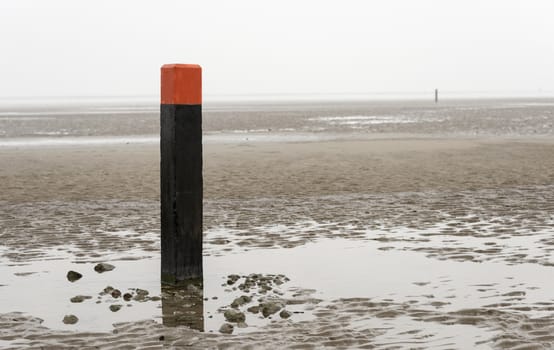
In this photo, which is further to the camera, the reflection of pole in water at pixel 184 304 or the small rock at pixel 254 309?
the small rock at pixel 254 309

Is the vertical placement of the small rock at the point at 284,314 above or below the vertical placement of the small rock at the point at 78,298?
above

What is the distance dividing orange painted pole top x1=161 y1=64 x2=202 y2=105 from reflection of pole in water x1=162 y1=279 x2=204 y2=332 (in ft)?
5.13

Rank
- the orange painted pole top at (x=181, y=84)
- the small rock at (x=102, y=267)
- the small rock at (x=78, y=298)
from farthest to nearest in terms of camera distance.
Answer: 1. the small rock at (x=102, y=267)
2. the orange painted pole top at (x=181, y=84)
3. the small rock at (x=78, y=298)

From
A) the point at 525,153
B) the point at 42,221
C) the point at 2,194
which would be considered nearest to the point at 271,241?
the point at 42,221

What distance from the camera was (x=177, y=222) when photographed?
721 centimetres

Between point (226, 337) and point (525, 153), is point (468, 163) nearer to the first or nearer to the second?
point (525, 153)

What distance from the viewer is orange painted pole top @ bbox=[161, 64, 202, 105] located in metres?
7.12

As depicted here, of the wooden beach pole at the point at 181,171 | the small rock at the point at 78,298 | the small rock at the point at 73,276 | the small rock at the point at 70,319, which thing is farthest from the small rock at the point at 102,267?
the small rock at the point at 70,319

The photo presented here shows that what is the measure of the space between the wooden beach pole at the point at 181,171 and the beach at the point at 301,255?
299 millimetres

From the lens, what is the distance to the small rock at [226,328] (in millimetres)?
5832

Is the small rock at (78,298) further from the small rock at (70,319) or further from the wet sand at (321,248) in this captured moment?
the small rock at (70,319)

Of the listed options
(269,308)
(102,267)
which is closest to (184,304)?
(269,308)

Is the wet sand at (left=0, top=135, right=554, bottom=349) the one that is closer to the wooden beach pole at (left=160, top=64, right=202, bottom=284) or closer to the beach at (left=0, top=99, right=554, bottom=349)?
the beach at (left=0, top=99, right=554, bottom=349)

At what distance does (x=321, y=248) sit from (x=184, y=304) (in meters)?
2.74
